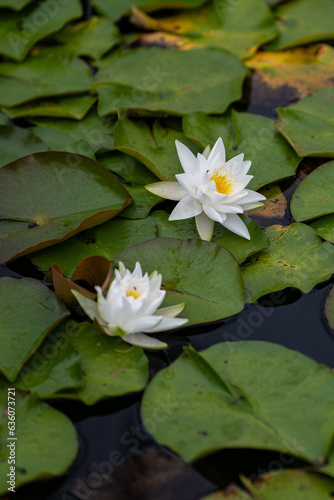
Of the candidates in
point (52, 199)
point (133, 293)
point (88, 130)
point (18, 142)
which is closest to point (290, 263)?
point (133, 293)

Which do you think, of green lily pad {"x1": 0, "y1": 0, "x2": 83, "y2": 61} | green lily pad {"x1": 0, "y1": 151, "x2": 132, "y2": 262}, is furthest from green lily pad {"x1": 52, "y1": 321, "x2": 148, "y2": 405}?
green lily pad {"x1": 0, "y1": 0, "x2": 83, "y2": 61}

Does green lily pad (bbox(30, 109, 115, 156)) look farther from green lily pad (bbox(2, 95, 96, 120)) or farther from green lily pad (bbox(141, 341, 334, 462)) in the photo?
green lily pad (bbox(141, 341, 334, 462))

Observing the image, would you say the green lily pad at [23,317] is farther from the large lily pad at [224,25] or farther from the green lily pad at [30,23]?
the large lily pad at [224,25]

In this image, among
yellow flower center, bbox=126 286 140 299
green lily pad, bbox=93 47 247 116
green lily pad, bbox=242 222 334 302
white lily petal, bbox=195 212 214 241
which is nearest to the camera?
yellow flower center, bbox=126 286 140 299

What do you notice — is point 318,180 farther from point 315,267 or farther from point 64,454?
point 64,454

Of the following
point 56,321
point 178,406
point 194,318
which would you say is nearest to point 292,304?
point 194,318
